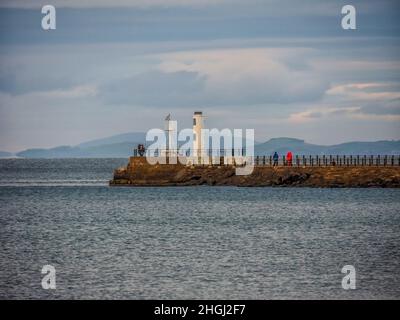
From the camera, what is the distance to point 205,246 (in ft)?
128

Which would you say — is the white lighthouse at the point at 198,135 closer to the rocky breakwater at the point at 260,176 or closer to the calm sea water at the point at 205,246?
the rocky breakwater at the point at 260,176

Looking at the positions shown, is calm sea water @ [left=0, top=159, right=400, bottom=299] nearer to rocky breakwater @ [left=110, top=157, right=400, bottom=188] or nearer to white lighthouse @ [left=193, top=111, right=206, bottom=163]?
rocky breakwater @ [left=110, top=157, right=400, bottom=188]

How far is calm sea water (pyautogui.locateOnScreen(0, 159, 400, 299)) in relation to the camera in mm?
29297

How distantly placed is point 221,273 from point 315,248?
7576 millimetres

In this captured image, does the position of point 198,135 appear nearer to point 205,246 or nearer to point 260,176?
point 260,176

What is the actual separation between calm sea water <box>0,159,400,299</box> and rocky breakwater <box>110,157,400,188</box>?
1.71 metres

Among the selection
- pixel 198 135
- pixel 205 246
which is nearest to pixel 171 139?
pixel 198 135

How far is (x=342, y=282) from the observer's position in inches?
1177

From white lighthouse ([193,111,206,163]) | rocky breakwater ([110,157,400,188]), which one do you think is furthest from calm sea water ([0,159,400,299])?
white lighthouse ([193,111,206,163])

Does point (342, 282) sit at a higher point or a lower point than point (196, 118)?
lower
